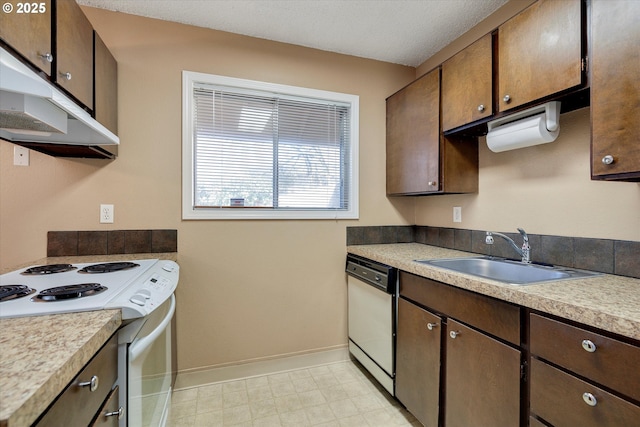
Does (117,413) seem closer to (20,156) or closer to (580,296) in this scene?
(580,296)

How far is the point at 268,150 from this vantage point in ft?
7.46

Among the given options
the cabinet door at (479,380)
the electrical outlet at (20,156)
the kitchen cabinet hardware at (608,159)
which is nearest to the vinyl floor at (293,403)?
the cabinet door at (479,380)

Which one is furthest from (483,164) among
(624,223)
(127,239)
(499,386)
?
(127,239)

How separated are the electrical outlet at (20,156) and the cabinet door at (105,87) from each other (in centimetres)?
49

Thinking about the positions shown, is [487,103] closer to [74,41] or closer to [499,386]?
[499,386]

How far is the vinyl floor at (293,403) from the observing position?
174 centimetres

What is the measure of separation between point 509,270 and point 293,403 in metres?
1.54

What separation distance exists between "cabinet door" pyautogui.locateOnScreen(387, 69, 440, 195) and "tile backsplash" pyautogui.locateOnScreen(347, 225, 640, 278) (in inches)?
16.3

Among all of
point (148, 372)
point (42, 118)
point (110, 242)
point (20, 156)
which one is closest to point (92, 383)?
point (148, 372)

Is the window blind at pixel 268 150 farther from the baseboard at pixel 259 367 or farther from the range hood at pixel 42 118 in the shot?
the baseboard at pixel 259 367

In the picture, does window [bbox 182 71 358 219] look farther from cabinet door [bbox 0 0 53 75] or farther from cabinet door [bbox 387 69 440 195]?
cabinet door [bbox 0 0 53 75]

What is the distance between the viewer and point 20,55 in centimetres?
112

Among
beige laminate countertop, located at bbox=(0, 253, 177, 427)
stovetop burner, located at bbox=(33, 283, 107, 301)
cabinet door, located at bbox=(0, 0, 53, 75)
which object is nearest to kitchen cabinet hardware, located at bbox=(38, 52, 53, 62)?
cabinet door, located at bbox=(0, 0, 53, 75)

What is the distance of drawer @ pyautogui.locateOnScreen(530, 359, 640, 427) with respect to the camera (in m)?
0.81
